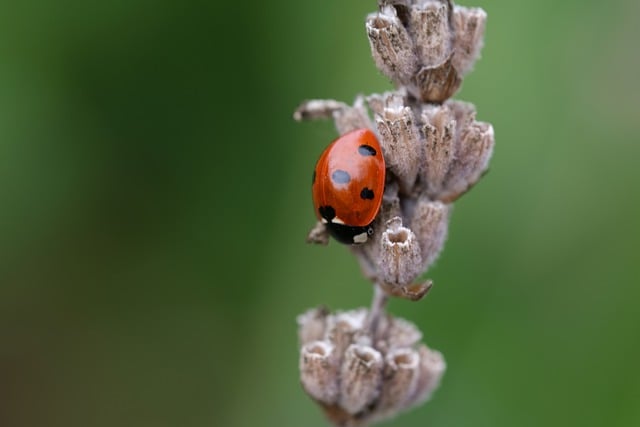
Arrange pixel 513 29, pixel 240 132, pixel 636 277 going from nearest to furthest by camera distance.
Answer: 1. pixel 636 277
2. pixel 513 29
3. pixel 240 132

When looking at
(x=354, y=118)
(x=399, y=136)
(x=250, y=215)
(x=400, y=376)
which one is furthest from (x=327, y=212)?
(x=250, y=215)

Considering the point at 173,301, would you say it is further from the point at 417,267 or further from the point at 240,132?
the point at 417,267

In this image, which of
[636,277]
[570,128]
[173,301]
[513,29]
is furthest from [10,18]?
[636,277]

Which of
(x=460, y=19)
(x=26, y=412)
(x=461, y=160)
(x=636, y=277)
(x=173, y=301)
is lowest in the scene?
(x=26, y=412)

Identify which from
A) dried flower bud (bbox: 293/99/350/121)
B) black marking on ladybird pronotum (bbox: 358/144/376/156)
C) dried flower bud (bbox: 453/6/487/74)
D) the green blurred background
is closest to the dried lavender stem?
black marking on ladybird pronotum (bbox: 358/144/376/156)

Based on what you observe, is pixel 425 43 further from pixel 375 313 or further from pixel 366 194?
pixel 375 313

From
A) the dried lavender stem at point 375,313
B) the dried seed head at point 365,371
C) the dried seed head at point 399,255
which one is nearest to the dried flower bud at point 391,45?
the dried seed head at point 399,255
